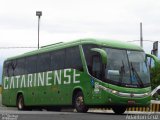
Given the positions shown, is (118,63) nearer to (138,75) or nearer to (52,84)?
(138,75)

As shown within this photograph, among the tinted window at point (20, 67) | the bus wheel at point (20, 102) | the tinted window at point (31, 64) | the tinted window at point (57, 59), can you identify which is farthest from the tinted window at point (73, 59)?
the bus wheel at point (20, 102)

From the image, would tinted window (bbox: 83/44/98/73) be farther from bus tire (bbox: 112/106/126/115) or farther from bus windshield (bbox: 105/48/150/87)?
bus tire (bbox: 112/106/126/115)

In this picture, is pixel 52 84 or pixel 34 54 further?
pixel 34 54

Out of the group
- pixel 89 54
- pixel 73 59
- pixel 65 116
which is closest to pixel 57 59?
pixel 73 59

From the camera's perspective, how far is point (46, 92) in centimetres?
2816

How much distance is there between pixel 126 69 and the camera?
23.0 metres

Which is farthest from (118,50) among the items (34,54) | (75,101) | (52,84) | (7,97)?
(7,97)

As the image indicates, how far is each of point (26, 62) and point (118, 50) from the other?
28.4 ft

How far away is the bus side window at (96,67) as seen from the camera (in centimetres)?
2273

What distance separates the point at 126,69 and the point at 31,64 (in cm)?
838

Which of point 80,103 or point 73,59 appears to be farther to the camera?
point 73,59

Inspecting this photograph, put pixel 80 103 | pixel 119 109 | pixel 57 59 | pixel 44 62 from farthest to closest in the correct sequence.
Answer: pixel 44 62
pixel 57 59
pixel 119 109
pixel 80 103

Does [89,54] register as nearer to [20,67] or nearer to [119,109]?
[119,109]

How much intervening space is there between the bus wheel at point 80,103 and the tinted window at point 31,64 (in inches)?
215
